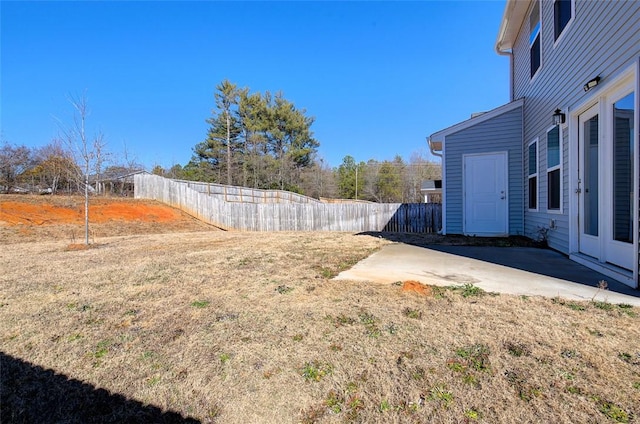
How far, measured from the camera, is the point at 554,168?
5297 mm

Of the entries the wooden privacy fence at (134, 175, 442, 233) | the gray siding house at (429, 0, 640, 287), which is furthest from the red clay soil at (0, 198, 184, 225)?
the gray siding house at (429, 0, 640, 287)

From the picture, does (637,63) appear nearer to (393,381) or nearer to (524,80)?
(393,381)

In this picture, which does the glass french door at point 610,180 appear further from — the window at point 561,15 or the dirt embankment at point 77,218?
the dirt embankment at point 77,218

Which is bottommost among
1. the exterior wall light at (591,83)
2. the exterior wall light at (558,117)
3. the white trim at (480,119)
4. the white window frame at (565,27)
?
the exterior wall light at (558,117)

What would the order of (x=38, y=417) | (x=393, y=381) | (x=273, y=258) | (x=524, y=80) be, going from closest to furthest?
(x=38, y=417), (x=393, y=381), (x=273, y=258), (x=524, y=80)

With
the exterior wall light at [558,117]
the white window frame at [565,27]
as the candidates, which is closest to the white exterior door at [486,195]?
the exterior wall light at [558,117]

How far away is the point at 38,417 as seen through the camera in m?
1.52

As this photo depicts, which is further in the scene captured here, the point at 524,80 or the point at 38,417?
the point at 524,80

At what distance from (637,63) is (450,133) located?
4857 mm

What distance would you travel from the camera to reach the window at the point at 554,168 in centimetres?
508

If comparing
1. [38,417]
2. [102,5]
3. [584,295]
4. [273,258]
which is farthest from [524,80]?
[102,5]

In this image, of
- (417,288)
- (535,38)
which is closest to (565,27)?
(535,38)

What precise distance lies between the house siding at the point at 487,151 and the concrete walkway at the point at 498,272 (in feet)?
6.63

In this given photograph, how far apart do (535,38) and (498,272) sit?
5.55 m
